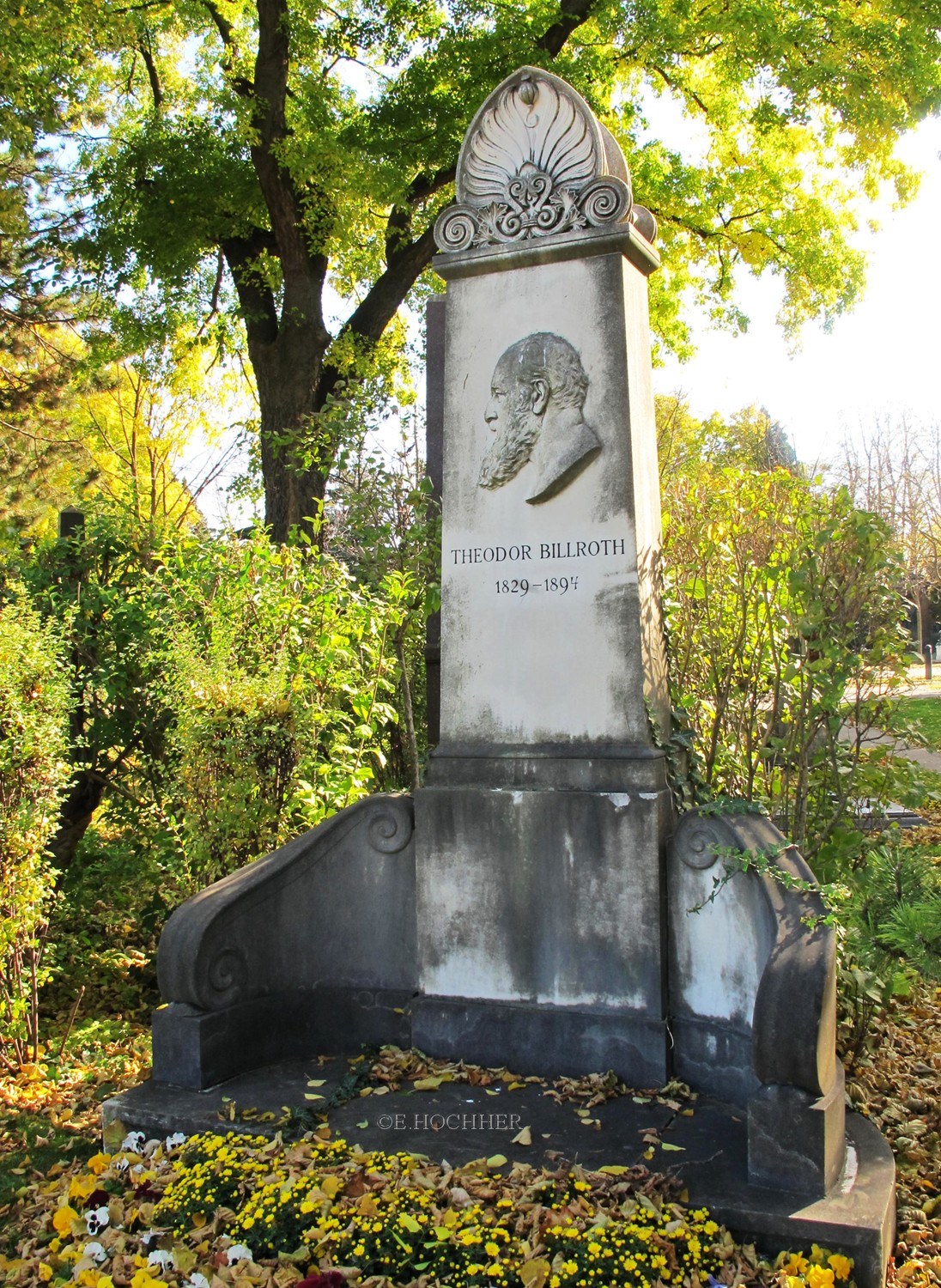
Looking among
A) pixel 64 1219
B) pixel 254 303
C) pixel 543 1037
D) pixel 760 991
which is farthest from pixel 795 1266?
pixel 254 303

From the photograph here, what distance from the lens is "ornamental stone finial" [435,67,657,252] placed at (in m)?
4.26

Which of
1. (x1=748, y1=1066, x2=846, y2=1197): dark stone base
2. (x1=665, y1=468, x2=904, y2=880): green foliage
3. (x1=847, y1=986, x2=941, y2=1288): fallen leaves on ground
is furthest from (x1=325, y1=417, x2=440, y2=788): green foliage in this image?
(x1=748, y1=1066, x2=846, y2=1197): dark stone base

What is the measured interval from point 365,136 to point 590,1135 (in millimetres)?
10647

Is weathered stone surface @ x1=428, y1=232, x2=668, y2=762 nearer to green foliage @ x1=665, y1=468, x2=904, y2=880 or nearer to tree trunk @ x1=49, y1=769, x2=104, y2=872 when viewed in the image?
green foliage @ x1=665, y1=468, x2=904, y2=880

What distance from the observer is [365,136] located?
11.4 m

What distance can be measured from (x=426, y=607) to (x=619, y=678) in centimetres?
235

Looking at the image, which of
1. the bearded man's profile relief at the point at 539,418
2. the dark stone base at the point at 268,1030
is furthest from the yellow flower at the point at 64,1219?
the bearded man's profile relief at the point at 539,418

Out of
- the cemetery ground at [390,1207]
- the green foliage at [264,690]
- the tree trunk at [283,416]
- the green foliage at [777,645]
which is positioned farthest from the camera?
the tree trunk at [283,416]

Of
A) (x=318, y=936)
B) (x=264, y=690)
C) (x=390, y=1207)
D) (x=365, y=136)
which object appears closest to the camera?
(x=390, y=1207)

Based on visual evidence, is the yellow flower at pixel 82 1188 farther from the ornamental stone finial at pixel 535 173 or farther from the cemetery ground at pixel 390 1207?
the ornamental stone finial at pixel 535 173

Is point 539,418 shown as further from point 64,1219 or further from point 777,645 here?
point 64,1219

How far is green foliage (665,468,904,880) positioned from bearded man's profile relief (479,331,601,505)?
87cm

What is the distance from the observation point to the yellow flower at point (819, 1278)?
2.68 meters

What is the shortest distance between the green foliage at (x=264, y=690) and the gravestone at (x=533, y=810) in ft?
2.06
